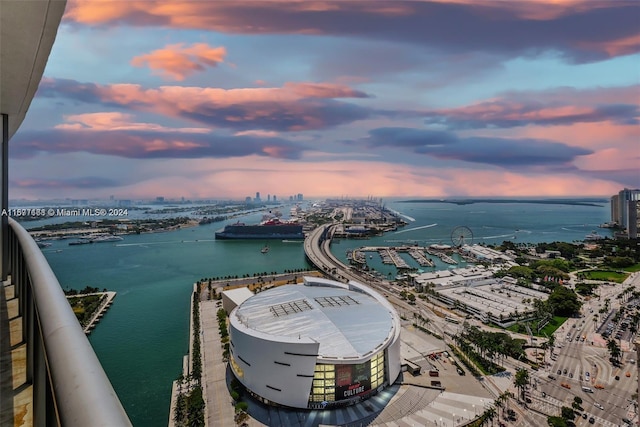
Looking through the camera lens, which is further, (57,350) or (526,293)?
(526,293)

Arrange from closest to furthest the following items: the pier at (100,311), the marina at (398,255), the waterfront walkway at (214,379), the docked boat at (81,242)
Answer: the waterfront walkway at (214,379) < the pier at (100,311) < the marina at (398,255) < the docked boat at (81,242)

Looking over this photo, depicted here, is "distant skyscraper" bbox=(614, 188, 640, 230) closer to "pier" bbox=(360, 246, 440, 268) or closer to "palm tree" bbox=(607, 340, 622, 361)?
"pier" bbox=(360, 246, 440, 268)

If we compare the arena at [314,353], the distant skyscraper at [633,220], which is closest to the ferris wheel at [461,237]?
the distant skyscraper at [633,220]

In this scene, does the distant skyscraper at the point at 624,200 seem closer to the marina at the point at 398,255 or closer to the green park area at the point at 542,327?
the marina at the point at 398,255

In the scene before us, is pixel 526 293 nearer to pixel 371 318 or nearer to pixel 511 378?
pixel 511 378

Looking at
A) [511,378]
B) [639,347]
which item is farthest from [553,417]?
[639,347]

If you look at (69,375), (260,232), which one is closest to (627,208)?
(260,232)

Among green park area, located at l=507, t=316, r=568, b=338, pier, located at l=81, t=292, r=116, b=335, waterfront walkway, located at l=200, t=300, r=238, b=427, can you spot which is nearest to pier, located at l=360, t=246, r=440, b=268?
green park area, located at l=507, t=316, r=568, b=338
